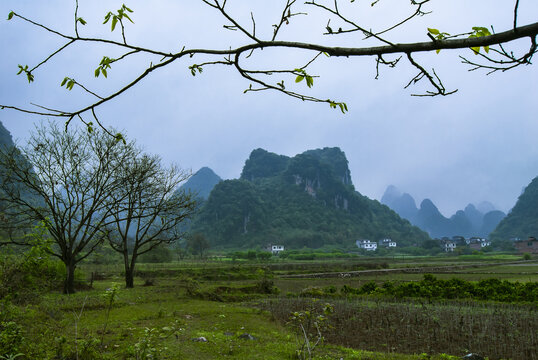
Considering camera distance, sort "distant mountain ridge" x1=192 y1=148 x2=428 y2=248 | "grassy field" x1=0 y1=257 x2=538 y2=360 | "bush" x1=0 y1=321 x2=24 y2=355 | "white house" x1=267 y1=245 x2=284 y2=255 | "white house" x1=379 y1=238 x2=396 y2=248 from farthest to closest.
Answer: "white house" x1=379 y1=238 x2=396 y2=248, "distant mountain ridge" x1=192 y1=148 x2=428 y2=248, "white house" x1=267 y1=245 x2=284 y2=255, "grassy field" x1=0 y1=257 x2=538 y2=360, "bush" x1=0 y1=321 x2=24 y2=355

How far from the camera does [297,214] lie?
396 ft

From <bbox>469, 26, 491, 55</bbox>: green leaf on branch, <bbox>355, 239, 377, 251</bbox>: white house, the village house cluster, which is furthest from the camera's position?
the village house cluster

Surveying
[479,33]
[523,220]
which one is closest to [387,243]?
[523,220]

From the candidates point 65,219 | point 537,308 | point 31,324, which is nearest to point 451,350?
point 537,308

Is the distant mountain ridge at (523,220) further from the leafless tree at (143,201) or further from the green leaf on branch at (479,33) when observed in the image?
the green leaf on branch at (479,33)

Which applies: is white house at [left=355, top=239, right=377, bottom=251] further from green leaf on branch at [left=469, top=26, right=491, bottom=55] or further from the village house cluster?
green leaf on branch at [left=469, top=26, right=491, bottom=55]

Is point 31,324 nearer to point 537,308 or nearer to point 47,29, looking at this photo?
point 47,29

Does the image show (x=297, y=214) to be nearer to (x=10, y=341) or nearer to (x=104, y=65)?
(x=10, y=341)

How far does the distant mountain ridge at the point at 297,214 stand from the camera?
357 feet

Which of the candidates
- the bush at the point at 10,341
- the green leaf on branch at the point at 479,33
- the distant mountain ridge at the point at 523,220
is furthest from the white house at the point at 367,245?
the green leaf on branch at the point at 479,33

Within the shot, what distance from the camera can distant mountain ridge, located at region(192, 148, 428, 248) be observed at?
4279 inches

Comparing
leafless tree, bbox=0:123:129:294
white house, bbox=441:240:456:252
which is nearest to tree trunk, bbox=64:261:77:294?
leafless tree, bbox=0:123:129:294

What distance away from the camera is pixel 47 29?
53.0 inches

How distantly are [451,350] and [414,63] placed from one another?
8207 mm
